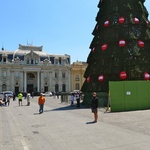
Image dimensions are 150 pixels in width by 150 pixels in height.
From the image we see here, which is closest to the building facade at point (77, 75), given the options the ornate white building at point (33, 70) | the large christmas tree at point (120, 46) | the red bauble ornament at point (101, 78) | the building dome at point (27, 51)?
the ornate white building at point (33, 70)

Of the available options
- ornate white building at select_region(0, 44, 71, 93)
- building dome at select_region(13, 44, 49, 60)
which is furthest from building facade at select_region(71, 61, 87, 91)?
building dome at select_region(13, 44, 49, 60)

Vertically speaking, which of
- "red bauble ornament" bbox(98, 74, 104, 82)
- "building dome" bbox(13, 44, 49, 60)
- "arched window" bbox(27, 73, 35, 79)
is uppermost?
"building dome" bbox(13, 44, 49, 60)

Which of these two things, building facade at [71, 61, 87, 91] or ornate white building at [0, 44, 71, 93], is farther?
building facade at [71, 61, 87, 91]

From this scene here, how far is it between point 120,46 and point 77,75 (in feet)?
211

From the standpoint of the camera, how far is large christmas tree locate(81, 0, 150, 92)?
24.3 metres

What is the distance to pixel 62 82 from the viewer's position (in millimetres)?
87312

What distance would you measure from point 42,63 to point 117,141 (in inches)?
3035

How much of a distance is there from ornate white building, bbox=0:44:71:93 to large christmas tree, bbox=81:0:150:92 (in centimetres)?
5820

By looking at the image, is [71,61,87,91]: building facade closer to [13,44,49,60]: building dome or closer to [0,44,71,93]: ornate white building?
[0,44,71,93]: ornate white building

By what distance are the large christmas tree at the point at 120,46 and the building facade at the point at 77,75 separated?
60029mm

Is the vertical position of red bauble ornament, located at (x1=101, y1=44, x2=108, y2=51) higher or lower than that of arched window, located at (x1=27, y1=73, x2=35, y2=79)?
lower

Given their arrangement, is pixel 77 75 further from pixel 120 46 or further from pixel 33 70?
pixel 120 46

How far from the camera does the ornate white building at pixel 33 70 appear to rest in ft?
266

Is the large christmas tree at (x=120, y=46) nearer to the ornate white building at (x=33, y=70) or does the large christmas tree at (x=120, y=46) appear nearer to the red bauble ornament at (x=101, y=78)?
the red bauble ornament at (x=101, y=78)
